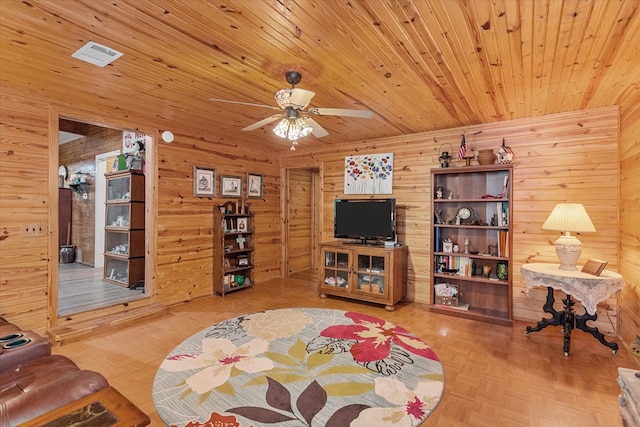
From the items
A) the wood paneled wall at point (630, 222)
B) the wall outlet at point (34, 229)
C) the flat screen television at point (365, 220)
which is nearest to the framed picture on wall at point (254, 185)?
the flat screen television at point (365, 220)

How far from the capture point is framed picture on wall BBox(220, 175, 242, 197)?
477cm

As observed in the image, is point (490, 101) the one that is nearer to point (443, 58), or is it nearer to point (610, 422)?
point (443, 58)

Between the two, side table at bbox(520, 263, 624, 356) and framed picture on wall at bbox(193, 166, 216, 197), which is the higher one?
framed picture on wall at bbox(193, 166, 216, 197)

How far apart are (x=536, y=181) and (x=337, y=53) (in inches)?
111

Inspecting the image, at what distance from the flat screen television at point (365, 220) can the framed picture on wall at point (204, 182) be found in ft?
6.05

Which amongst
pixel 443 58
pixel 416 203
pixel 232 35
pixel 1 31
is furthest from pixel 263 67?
pixel 416 203

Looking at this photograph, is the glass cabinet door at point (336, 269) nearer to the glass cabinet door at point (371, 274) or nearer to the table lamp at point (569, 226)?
the glass cabinet door at point (371, 274)

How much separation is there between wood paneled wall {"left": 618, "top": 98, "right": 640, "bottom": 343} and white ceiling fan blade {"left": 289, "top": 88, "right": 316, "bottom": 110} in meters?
2.87

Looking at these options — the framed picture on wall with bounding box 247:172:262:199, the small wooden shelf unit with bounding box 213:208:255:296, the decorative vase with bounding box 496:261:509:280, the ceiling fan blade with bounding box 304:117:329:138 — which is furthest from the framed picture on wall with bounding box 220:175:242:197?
the decorative vase with bounding box 496:261:509:280

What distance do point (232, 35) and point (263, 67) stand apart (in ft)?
1.39

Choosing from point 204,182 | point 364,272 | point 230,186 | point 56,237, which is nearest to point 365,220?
point 364,272

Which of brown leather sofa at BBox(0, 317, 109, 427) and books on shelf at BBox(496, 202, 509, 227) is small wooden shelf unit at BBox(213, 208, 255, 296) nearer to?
brown leather sofa at BBox(0, 317, 109, 427)

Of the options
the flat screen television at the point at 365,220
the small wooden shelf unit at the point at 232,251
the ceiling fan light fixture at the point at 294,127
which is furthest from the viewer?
the small wooden shelf unit at the point at 232,251

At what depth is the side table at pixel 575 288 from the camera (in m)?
2.61
